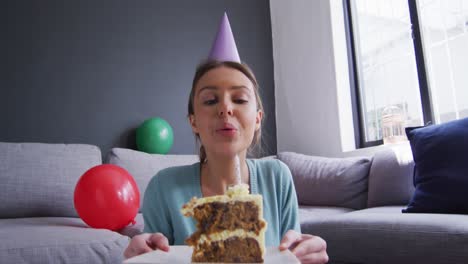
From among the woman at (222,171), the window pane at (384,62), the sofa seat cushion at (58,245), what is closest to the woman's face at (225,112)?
the woman at (222,171)

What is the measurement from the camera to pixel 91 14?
130 inches

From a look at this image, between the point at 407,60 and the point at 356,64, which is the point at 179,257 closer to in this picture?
the point at 407,60

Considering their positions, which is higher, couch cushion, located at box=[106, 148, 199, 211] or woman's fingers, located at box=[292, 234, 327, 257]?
couch cushion, located at box=[106, 148, 199, 211]

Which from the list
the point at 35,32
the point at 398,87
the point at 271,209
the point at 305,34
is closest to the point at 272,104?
the point at 305,34

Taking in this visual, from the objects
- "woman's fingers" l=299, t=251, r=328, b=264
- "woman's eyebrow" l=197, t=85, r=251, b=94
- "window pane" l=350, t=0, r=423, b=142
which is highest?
"window pane" l=350, t=0, r=423, b=142

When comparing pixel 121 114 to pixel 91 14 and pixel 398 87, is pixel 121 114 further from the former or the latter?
pixel 398 87

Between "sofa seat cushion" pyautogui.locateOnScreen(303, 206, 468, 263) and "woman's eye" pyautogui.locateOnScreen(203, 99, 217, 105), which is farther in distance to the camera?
"sofa seat cushion" pyautogui.locateOnScreen(303, 206, 468, 263)

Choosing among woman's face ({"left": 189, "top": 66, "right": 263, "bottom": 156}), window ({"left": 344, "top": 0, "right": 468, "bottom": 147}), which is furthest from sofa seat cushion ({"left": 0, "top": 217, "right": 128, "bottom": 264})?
window ({"left": 344, "top": 0, "right": 468, "bottom": 147})

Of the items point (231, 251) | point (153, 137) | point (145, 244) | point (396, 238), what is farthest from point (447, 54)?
point (145, 244)

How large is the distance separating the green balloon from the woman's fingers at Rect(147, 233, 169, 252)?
A: 2419 millimetres

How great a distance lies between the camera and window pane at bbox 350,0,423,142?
3.21m

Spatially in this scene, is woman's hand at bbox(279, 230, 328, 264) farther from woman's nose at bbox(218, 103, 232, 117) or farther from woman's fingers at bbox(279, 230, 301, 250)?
woman's nose at bbox(218, 103, 232, 117)

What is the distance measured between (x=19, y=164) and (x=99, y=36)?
1.46m

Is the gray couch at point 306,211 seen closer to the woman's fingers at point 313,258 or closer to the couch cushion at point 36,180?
the couch cushion at point 36,180
